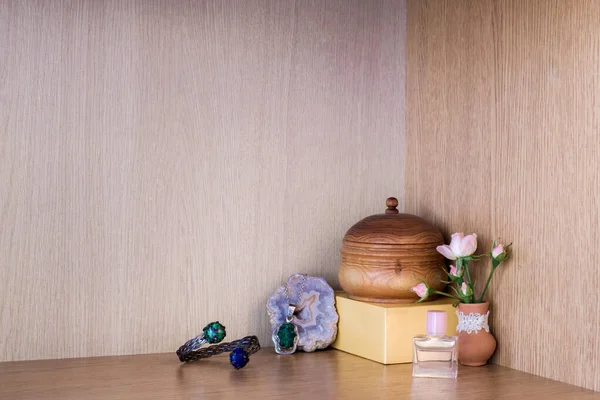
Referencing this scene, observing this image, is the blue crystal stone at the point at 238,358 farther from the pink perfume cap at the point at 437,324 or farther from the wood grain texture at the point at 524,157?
the wood grain texture at the point at 524,157

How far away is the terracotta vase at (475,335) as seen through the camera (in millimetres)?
1310

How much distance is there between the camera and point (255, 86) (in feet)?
4.92

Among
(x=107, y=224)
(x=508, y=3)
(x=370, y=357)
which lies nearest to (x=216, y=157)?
(x=107, y=224)

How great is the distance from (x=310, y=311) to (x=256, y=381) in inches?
11.1

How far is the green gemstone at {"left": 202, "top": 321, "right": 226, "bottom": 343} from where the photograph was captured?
4.36ft

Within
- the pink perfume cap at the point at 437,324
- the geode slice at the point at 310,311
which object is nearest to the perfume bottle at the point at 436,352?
the pink perfume cap at the point at 437,324

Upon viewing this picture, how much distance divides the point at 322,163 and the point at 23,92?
1.92 ft

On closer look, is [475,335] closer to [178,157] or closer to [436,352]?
[436,352]

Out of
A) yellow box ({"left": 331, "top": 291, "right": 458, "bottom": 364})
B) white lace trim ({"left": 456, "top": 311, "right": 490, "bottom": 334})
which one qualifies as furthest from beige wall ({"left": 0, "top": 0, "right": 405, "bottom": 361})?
white lace trim ({"left": 456, "top": 311, "right": 490, "bottom": 334})

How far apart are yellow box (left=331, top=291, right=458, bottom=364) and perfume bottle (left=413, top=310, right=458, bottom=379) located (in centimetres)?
8

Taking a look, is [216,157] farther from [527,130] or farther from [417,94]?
[527,130]

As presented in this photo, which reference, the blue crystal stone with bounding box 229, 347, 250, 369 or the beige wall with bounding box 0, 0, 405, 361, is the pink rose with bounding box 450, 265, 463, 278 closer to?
the beige wall with bounding box 0, 0, 405, 361

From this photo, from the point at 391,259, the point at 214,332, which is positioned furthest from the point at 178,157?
the point at 391,259

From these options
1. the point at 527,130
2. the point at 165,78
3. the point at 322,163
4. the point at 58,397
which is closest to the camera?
the point at 58,397
